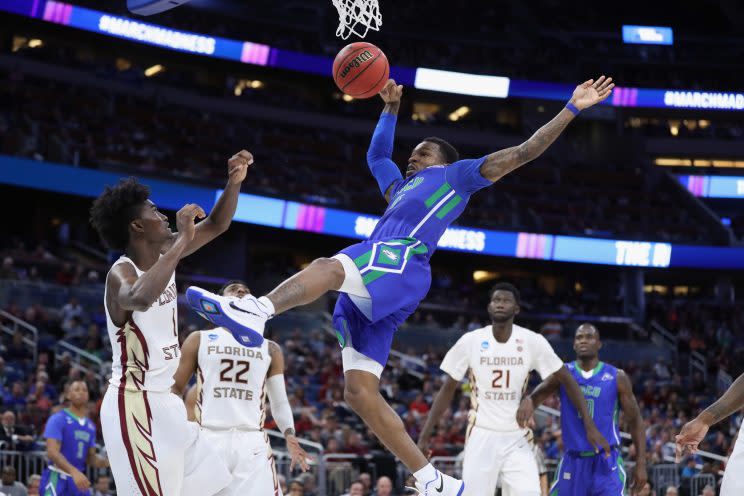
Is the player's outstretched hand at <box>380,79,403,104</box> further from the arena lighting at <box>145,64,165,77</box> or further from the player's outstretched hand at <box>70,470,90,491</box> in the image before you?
the arena lighting at <box>145,64,165,77</box>

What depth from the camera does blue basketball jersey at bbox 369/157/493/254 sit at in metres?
6.60

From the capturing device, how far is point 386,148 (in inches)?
303

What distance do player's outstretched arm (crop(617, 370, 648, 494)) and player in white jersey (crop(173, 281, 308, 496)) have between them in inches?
129

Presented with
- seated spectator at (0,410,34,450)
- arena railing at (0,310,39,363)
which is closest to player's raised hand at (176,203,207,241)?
seated spectator at (0,410,34,450)

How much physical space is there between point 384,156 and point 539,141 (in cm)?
156

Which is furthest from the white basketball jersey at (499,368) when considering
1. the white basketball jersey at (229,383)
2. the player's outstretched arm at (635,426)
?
the white basketball jersey at (229,383)

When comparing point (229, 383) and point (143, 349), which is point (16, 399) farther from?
point (143, 349)

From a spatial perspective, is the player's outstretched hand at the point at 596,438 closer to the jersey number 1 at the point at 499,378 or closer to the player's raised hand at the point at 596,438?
the player's raised hand at the point at 596,438

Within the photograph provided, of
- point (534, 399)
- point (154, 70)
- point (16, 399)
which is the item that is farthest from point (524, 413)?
point (154, 70)

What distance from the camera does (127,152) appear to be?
96.6 feet

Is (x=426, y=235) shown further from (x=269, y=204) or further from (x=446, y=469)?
(x=269, y=204)

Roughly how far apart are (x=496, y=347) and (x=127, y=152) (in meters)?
21.8

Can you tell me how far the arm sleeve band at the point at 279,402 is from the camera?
8.38 meters

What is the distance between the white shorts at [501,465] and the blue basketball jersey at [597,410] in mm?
708
